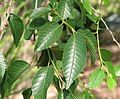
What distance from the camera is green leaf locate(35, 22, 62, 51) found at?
69 centimetres

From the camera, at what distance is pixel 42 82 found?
2.26 ft

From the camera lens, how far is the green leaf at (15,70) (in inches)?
29.3

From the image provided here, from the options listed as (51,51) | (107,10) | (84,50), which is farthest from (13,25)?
(107,10)

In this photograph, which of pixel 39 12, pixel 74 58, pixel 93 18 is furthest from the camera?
pixel 93 18

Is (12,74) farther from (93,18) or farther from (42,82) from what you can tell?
(93,18)

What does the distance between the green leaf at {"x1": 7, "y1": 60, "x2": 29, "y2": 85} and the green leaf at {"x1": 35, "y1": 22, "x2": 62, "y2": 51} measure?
93mm

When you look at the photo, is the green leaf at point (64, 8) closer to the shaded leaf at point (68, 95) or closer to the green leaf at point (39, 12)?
the green leaf at point (39, 12)

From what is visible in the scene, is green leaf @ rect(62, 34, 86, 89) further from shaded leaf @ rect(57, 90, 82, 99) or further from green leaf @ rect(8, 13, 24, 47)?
green leaf @ rect(8, 13, 24, 47)

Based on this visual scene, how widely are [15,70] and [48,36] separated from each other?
120 millimetres

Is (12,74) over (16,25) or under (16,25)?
under

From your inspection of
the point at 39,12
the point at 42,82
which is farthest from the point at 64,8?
the point at 42,82

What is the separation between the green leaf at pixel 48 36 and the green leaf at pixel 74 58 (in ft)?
0.13

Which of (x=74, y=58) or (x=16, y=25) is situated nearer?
(x=74, y=58)

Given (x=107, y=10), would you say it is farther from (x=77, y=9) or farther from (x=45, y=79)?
(x=45, y=79)
